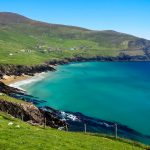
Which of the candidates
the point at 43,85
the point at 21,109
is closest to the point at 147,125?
the point at 21,109

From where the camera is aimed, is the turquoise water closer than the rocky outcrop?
No

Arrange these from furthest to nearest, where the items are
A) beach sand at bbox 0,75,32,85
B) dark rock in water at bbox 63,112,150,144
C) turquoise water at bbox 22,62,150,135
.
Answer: beach sand at bbox 0,75,32,85 < turquoise water at bbox 22,62,150,135 < dark rock in water at bbox 63,112,150,144

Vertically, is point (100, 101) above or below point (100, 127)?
below

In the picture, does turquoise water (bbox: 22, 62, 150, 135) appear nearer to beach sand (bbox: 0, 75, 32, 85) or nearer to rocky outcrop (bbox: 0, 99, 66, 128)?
beach sand (bbox: 0, 75, 32, 85)

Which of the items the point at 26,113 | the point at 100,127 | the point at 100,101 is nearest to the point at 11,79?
the point at 100,101

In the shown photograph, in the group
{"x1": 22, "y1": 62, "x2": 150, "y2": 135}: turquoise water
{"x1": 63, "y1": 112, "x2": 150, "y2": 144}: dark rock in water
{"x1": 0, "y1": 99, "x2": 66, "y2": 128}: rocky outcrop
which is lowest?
{"x1": 22, "y1": 62, "x2": 150, "y2": 135}: turquoise water

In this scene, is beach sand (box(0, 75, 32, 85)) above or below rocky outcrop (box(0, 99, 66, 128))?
below

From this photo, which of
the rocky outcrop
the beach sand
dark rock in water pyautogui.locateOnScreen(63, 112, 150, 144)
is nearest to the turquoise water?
dark rock in water pyautogui.locateOnScreen(63, 112, 150, 144)

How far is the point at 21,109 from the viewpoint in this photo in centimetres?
8862

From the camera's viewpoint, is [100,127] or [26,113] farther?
[100,127]

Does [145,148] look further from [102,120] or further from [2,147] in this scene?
[102,120]

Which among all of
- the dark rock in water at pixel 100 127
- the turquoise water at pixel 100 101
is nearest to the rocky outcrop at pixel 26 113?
the dark rock in water at pixel 100 127

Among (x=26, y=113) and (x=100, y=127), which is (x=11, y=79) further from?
(x=26, y=113)

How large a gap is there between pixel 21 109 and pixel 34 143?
5417 centimetres
